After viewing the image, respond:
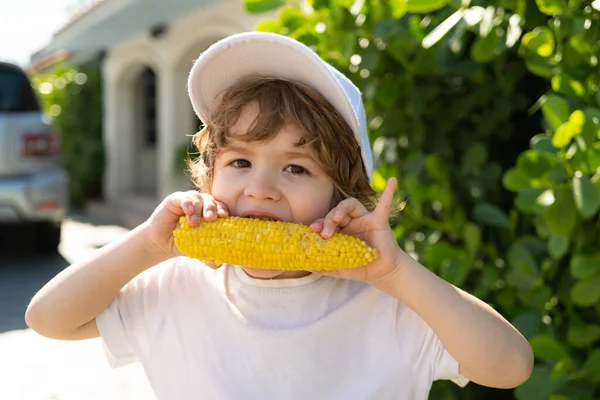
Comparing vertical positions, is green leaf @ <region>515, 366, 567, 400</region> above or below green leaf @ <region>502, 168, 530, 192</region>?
below

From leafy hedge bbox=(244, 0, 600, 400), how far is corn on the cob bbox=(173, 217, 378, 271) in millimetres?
667

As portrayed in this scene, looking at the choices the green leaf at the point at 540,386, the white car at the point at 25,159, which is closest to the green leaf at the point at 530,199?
the green leaf at the point at 540,386

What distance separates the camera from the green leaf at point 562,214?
1.92 meters

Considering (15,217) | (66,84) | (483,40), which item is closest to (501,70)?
(483,40)

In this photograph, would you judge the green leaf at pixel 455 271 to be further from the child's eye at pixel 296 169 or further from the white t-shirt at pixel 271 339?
the child's eye at pixel 296 169

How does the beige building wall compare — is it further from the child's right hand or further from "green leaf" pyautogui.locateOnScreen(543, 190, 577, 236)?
the child's right hand

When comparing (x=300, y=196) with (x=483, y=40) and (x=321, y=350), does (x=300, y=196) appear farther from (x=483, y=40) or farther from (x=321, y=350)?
(x=483, y=40)

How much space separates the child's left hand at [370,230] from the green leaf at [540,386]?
71 cm

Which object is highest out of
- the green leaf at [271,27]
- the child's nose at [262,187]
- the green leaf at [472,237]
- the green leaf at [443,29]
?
the green leaf at [443,29]

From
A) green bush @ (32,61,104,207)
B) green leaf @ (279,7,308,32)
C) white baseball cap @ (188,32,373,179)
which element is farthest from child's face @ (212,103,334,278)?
green bush @ (32,61,104,207)

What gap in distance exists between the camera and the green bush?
13938 mm

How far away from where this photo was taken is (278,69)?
1.70 meters

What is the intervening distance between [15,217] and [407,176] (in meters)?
5.57

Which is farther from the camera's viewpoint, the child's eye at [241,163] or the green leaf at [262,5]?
the green leaf at [262,5]
